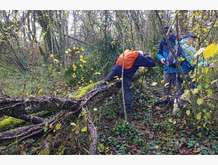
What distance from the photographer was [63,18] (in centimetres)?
516

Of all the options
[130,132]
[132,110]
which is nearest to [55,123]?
[130,132]

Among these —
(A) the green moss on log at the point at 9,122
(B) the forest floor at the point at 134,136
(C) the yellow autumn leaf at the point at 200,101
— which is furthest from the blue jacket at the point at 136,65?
(A) the green moss on log at the point at 9,122

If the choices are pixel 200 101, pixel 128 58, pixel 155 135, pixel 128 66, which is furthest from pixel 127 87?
pixel 200 101

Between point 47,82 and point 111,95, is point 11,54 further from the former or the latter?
point 111,95

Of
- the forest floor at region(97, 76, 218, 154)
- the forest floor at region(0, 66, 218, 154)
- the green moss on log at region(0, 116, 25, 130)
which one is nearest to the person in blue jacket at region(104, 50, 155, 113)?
the forest floor at region(0, 66, 218, 154)

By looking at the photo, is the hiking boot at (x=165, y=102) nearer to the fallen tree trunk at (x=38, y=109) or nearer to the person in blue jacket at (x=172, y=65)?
the person in blue jacket at (x=172, y=65)

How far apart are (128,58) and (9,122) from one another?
1462 mm

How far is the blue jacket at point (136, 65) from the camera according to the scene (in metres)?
4.93

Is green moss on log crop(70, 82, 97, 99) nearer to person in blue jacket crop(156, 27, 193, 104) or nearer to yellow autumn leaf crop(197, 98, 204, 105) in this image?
person in blue jacket crop(156, 27, 193, 104)

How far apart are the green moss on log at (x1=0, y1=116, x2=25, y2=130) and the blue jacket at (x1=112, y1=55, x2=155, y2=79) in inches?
48.4

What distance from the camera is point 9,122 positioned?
4.19m

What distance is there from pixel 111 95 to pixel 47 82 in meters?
0.69

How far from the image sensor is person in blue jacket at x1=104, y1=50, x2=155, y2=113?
4.91m
